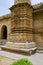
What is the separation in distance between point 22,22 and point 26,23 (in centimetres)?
28

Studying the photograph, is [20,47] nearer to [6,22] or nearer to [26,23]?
[26,23]

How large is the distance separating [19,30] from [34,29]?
1.36 metres

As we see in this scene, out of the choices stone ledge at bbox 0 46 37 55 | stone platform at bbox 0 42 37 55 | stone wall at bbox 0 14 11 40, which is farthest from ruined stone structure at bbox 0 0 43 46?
stone wall at bbox 0 14 11 40

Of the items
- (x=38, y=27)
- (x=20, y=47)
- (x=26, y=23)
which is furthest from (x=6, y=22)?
(x=20, y=47)

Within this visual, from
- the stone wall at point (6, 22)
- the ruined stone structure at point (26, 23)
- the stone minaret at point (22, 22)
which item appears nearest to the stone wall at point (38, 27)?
the ruined stone structure at point (26, 23)

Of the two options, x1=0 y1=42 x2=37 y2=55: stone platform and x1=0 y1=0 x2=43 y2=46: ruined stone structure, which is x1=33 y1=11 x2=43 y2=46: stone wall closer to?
x1=0 y1=0 x2=43 y2=46: ruined stone structure

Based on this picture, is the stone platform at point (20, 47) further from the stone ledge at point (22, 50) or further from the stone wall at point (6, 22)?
the stone wall at point (6, 22)

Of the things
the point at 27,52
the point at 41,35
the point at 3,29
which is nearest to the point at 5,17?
the point at 3,29

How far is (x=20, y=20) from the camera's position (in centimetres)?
770

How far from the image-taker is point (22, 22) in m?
7.64

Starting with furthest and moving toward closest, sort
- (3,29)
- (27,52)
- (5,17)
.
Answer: (3,29), (5,17), (27,52)

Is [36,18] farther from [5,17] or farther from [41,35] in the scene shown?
[5,17]

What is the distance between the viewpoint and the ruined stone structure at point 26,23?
24.8ft

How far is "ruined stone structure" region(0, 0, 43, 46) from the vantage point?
757cm
